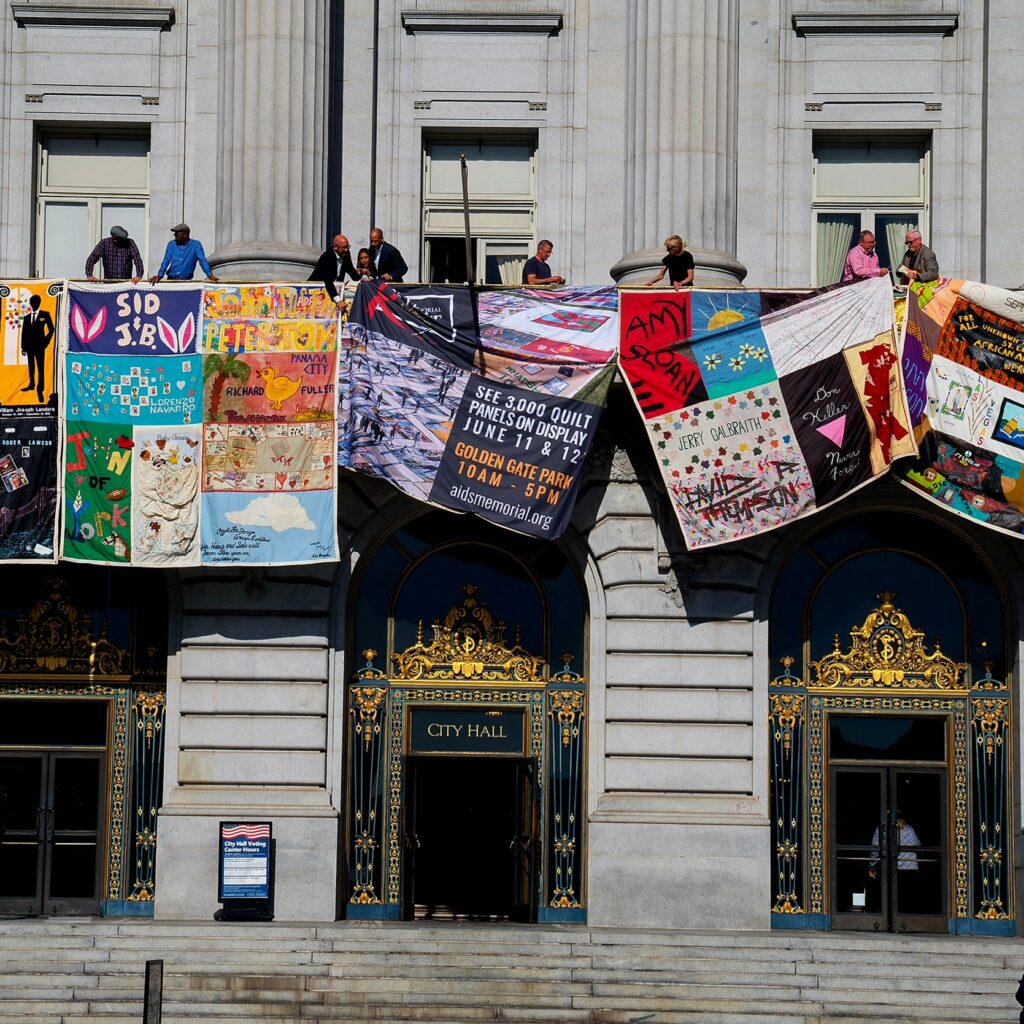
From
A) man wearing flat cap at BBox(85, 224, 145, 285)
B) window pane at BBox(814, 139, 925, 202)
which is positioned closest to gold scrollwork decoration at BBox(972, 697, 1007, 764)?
window pane at BBox(814, 139, 925, 202)

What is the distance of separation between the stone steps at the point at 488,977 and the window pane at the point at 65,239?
35.7ft

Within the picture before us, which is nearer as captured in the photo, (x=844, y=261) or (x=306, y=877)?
(x=306, y=877)

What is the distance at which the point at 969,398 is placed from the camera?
30.6m

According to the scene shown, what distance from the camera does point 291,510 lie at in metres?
30.6

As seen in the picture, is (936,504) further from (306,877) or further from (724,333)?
(306,877)

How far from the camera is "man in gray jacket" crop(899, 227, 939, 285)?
3112 cm

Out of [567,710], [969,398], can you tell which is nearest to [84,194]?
[567,710]

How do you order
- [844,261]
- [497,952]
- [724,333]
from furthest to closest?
1. [844,261]
2. [724,333]
3. [497,952]

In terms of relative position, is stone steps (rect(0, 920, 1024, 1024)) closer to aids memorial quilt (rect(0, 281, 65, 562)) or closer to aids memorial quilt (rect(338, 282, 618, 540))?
aids memorial quilt (rect(0, 281, 65, 562))

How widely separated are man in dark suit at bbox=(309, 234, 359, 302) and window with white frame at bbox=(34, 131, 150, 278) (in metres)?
4.49

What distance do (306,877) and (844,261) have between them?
12828 millimetres

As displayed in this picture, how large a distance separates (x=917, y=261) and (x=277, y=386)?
9.50 metres

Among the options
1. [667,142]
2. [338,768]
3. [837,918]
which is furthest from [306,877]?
[667,142]

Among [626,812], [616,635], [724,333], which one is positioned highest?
[724,333]
